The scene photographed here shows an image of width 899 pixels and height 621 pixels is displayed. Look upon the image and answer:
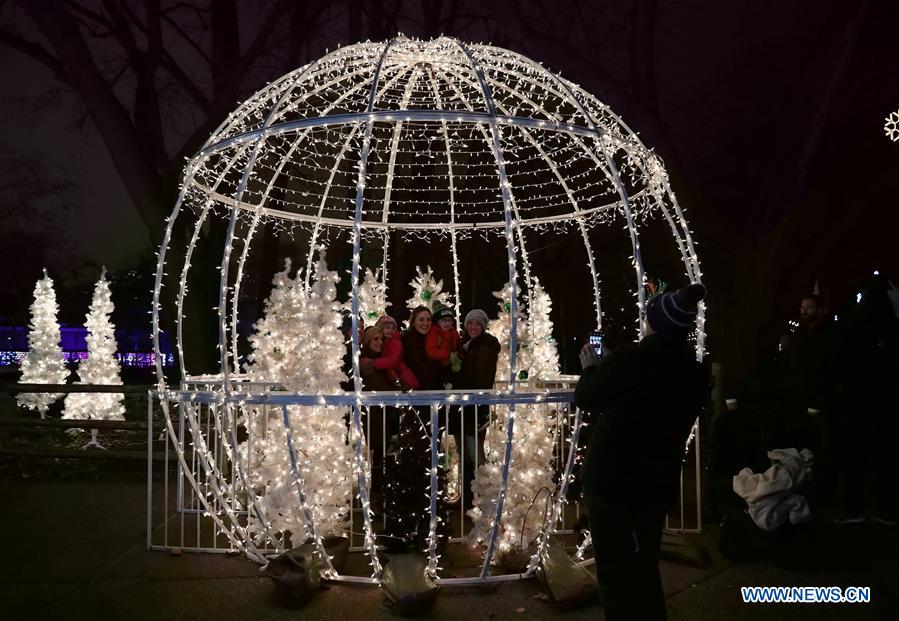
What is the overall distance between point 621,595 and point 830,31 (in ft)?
30.0

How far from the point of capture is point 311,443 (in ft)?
22.2

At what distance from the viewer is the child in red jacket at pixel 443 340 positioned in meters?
7.44


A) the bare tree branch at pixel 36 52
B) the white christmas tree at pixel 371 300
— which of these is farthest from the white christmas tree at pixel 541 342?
the bare tree branch at pixel 36 52

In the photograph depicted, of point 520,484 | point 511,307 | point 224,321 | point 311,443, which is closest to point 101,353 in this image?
point 311,443

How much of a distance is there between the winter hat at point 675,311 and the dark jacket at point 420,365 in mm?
3697

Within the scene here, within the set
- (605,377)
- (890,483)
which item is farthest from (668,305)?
(890,483)

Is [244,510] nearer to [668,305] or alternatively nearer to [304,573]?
Answer: [304,573]

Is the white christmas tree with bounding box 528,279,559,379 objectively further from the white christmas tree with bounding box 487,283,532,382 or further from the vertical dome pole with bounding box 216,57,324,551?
the vertical dome pole with bounding box 216,57,324,551

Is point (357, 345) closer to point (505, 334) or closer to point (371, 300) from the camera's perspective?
point (505, 334)

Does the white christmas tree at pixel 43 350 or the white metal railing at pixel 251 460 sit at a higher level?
the white christmas tree at pixel 43 350

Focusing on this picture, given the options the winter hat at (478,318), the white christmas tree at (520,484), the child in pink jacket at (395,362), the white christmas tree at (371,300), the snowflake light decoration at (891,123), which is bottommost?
the white christmas tree at (520,484)

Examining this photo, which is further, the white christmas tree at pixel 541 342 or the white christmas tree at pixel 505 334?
the white christmas tree at pixel 541 342

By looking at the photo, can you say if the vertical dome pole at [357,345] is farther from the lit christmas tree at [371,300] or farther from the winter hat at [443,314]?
the lit christmas tree at [371,300]

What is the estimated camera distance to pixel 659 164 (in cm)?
630
